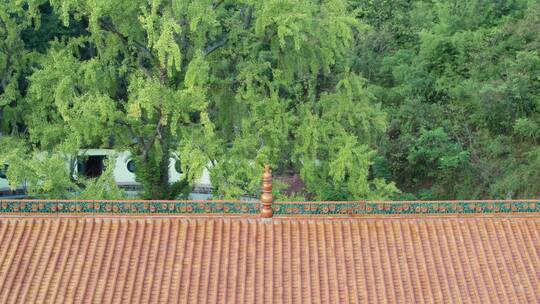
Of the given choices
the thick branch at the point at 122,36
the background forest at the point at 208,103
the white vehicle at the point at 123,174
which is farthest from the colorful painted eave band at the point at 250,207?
the white vehicle at the point at 123,174

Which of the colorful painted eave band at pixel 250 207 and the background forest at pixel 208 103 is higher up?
the colorful painted eave band at pixel 250 207

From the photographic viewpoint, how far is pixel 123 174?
2489cm

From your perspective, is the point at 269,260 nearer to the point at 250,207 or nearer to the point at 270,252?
the point at 270,252

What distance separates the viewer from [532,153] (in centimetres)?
2216

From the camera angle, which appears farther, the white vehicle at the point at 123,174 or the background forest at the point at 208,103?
the white vehicle at the point at 123,174

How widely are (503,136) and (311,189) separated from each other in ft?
32.7

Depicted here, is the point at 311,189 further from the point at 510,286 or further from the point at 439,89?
the point at 439,89

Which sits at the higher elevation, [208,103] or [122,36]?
[122,36]

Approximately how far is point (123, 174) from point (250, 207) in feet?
53.6

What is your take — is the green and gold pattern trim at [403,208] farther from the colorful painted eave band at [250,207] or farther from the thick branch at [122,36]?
the thick branch at [122,36]

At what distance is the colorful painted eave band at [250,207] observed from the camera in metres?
9.20

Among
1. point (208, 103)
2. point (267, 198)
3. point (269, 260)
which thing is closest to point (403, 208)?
point (267, 198)

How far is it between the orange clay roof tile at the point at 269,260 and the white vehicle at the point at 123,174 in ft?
45.0

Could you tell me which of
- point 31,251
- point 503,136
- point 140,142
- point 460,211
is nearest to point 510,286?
point 460,211
